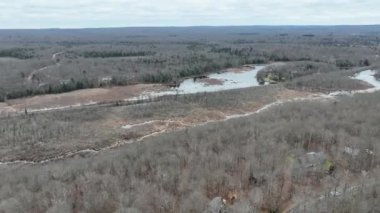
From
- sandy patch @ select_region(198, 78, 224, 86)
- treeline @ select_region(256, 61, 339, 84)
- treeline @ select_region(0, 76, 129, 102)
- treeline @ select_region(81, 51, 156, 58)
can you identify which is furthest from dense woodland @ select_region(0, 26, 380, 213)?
treeline @ select_region(81, 51, 156, 58)

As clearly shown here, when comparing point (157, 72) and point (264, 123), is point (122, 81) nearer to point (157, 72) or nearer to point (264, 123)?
point (157, 72)

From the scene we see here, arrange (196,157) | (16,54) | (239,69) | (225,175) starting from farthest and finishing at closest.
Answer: (16,54) < (239,69) < (196,157) < (225,175)

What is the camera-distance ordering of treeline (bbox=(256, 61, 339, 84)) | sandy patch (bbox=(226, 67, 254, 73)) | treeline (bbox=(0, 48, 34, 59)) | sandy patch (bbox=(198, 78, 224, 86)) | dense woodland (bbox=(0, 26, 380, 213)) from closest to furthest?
dense woodland (bbox=(0, 26, 380, 213))
sandy patch (bbox=(198, 78, 224, 86))
treeline (bbox=(256, 61, 339, 84))
sandy patch (bbox=(226, 67, 254, 73))
treeline (bbox=(0, 48, 34, 59))

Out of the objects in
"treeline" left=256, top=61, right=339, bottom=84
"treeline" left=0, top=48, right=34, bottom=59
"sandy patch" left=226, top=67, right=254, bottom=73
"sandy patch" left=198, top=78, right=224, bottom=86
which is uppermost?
"treeline" left=0, top=48, right=34, bottom=59

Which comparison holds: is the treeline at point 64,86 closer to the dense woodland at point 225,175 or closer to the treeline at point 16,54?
the dense woodland at point 225,175

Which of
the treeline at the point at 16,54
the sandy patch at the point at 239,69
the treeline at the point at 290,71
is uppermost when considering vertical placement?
the treeline at the point at 16,54

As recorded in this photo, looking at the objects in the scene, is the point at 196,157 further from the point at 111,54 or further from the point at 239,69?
the point at 111,54

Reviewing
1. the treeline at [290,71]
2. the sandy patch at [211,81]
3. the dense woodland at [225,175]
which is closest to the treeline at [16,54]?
the sandy patch at [211,81]

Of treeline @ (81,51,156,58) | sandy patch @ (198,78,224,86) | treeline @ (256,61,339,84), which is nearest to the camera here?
sandy patch @ (198,78,224,86)

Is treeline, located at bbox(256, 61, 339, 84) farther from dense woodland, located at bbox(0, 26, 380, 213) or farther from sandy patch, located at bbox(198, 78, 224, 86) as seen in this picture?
dense woodland, located at bbox(0, 26, 380, 213)

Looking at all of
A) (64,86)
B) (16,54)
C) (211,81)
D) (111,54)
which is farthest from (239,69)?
(16,54)

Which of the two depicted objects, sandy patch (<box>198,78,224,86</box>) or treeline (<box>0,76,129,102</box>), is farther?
sandy patch (<box>198,78,224,86</box>)
